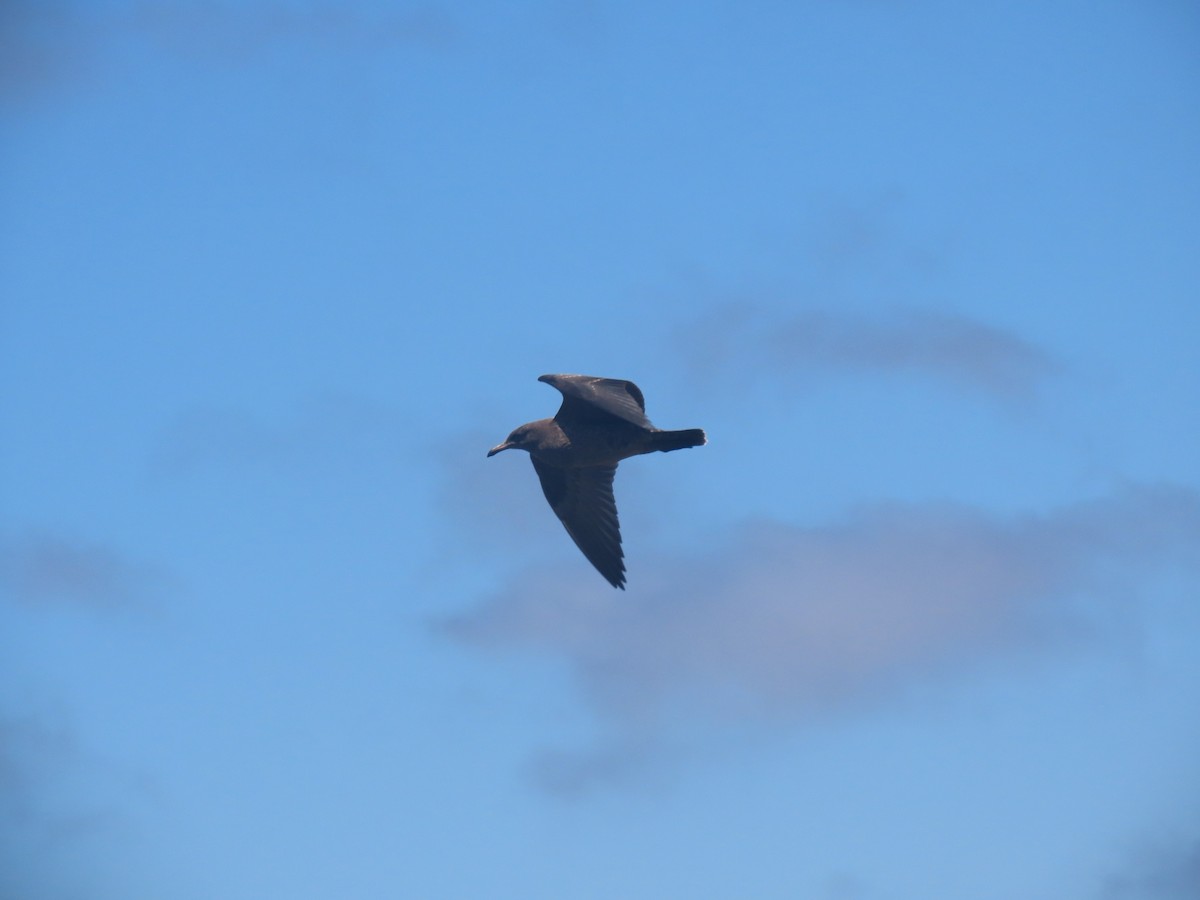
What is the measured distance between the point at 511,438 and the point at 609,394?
3106 millimetres

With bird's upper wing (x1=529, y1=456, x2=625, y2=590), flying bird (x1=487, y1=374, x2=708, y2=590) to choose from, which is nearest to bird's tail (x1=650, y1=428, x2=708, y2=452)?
flying bird (x1=487, y1=374, x2=708, y2=590)

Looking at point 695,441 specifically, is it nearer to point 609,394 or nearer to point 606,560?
point 609,394

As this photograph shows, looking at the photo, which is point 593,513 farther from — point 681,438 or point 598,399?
point 598,399

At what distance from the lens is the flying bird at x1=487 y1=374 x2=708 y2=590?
28641 millimetres

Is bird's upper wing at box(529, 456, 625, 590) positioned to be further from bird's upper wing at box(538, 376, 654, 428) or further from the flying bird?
bird's upper wing at box(538, 376, 654, 428)

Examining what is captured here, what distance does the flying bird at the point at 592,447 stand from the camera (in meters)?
28.6

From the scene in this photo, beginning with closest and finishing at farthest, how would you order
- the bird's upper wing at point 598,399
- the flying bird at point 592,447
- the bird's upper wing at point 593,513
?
the bird's upper wing at point 598,399 < the flying bird at point 592,447 < the bird's upper wing at point 593,513

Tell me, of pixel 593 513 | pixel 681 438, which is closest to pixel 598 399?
pixel 681 438

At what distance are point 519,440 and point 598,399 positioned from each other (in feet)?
10.9

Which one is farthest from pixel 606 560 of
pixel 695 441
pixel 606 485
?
pixel 695 441

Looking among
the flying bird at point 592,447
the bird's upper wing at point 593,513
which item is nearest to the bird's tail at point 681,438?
the flying bird at point 592,447

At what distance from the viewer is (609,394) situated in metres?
28.6

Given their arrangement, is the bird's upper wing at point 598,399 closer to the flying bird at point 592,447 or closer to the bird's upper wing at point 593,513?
the flying bird at point 592,447

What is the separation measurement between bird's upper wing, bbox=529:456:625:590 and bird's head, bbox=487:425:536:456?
0.91 meters
